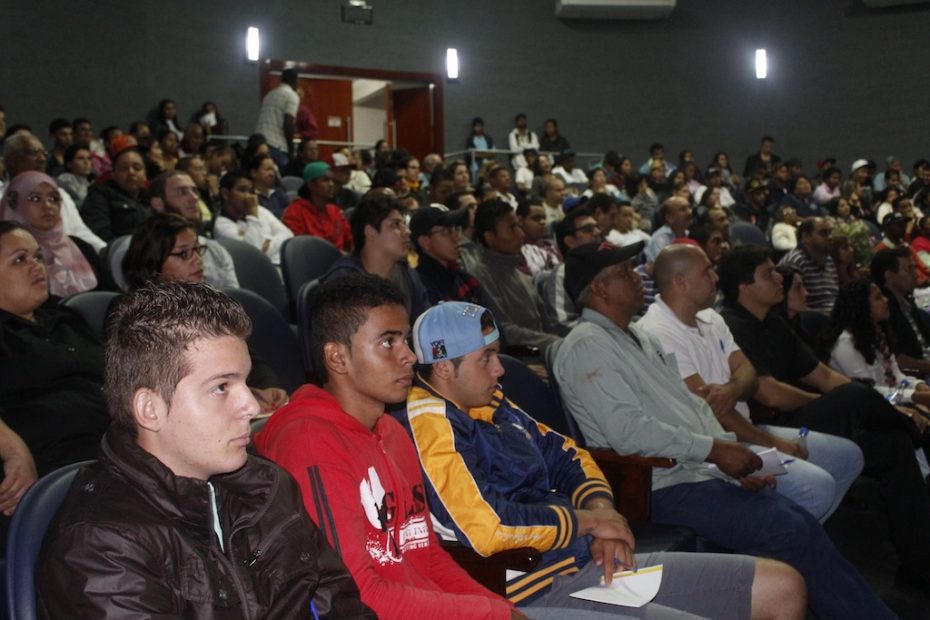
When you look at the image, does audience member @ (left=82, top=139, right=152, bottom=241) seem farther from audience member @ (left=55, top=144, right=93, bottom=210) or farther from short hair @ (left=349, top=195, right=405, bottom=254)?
short hair @ (left=349, top=195, right=405, bottom=254)

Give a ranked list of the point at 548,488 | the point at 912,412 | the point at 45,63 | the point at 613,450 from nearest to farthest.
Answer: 1. the point at 548,488
2. the point at 613,450
3. the point at 912,412
4. the point at 45,63

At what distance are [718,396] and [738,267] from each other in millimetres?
729

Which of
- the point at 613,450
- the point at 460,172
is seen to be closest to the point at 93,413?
the point at 613,450

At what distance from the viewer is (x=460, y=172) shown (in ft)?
25.3

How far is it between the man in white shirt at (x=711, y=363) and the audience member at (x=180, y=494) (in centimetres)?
203

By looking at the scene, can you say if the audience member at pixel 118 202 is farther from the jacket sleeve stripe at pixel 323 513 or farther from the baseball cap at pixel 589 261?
the jacket sleeve stripe at pixel 323 513

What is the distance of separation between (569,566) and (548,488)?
22 cm

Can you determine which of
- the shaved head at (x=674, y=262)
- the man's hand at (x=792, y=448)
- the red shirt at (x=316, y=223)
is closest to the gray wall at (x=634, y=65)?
the red shirt at (x=316, y=223)

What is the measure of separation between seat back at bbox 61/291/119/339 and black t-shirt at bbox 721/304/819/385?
2280 millimetres

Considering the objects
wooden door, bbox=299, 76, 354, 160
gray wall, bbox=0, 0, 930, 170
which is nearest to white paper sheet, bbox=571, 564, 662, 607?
gray wall, bbox=0, 0, 930, 170

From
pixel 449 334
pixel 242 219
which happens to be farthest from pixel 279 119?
pixel 449 334

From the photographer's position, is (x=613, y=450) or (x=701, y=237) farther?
(x=701, y=237)

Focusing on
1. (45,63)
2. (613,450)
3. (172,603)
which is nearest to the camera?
(172,603)

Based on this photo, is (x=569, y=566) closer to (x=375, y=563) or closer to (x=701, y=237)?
(x=375, y=563)
